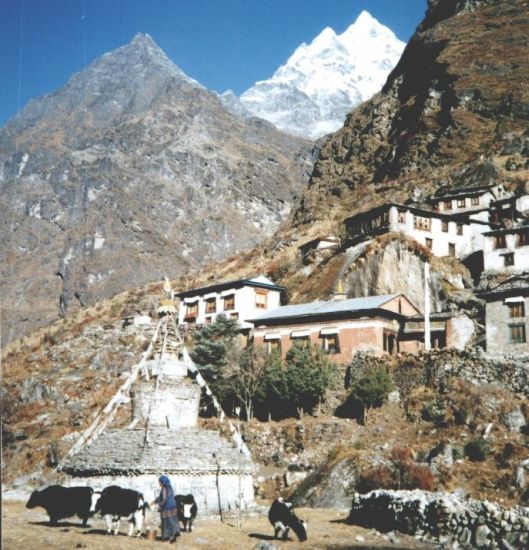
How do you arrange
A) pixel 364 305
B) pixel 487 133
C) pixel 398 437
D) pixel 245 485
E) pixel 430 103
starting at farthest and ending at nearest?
pixel 430 103, pixel 487 133, pixel 364 305, pixel 398 437, pixel 245 485

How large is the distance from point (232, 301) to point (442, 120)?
3039 inches

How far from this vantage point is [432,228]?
7450 cm

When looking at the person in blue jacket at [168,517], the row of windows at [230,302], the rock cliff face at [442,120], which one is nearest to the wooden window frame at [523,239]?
the row of windows at [230,302]

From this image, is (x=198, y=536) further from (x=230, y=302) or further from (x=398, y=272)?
(x=398, y=272)

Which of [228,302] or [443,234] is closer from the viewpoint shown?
[228,302]

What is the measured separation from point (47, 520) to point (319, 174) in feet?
456

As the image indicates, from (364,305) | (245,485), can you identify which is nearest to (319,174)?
(364,305)

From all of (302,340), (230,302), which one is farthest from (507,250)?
(230,302)

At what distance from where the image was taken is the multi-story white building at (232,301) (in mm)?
69062

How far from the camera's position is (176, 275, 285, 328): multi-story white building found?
69062 mm

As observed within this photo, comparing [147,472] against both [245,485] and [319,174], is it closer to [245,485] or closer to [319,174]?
[245,485]

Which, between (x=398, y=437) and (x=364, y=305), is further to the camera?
(x=364, y=305)

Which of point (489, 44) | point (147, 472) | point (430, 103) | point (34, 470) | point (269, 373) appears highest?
point (489, 44)

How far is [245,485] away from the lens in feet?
87.5
